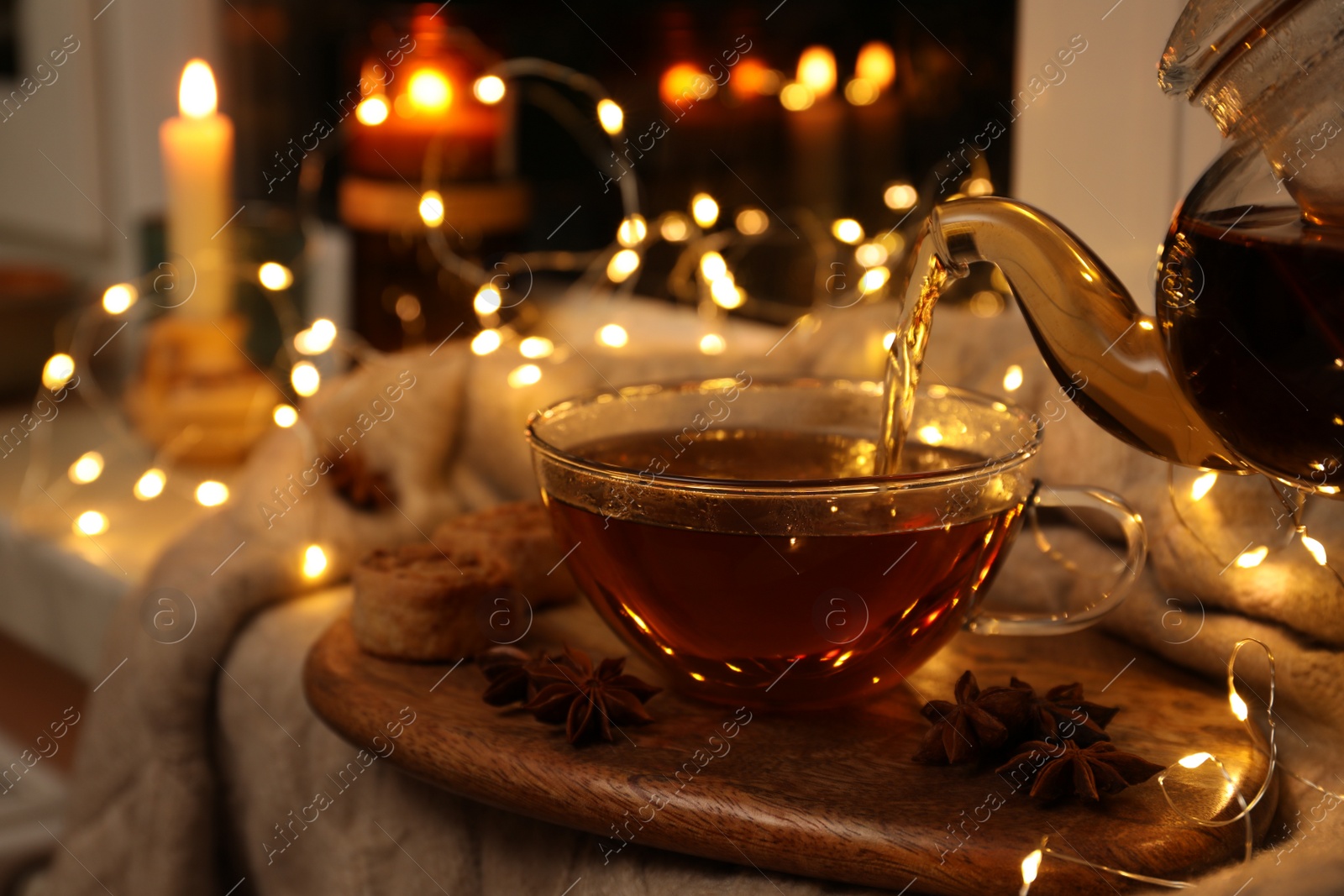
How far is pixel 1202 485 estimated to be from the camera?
0.53 m

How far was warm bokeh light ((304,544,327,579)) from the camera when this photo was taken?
2.24ft

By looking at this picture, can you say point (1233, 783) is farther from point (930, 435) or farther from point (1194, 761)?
point (930, 435)

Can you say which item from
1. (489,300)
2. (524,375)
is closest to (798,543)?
(524,375)

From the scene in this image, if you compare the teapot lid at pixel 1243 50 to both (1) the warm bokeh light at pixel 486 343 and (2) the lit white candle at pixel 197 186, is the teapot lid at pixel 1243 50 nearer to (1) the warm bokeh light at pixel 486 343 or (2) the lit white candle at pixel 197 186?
(1) the warm bokeh light at pixel 486 343

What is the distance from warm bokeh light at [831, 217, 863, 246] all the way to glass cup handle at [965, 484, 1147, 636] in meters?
0.50

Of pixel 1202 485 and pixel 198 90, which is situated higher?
pixel 198 90

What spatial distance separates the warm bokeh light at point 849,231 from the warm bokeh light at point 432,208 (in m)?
0.32

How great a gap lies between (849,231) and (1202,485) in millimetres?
504

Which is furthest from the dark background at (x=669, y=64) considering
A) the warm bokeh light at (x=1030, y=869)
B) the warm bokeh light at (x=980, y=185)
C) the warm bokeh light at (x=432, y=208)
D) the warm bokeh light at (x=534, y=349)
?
the warm bokeh light at (x=1030, y=869)

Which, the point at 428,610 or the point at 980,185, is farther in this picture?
the point at 980,185

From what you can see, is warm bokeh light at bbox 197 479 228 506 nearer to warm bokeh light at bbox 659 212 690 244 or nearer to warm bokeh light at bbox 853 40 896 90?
warm bokeh light at bbox 659 212 690 244

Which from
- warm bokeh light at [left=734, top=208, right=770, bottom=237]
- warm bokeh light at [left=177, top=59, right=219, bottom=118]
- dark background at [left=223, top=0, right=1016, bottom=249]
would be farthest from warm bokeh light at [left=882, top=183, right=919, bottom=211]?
warm bokeh light at [left=177, top=59, right=219, bottom=118]

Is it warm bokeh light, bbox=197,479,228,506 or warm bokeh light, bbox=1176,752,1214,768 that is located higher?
warm bokeh light, bbox=1176,752,1214,768

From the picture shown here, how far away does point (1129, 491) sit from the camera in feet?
1.87
